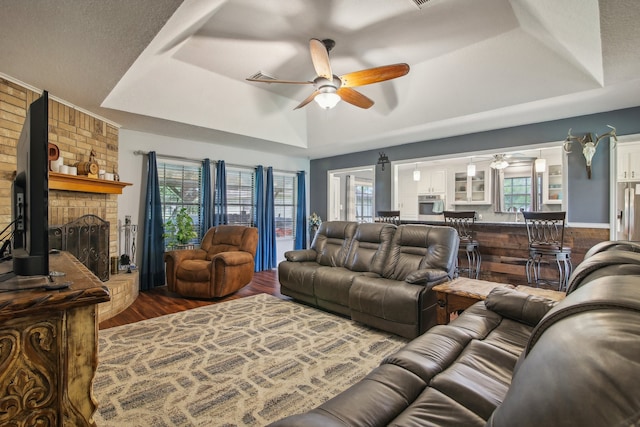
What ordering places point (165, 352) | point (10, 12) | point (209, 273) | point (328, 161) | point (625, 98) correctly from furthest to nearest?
point (328, 161), point (209, 273), point (625, 98), point (165, 352), point (10, 12)

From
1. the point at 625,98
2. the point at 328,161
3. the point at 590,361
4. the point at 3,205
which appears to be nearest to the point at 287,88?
the point at 328,161

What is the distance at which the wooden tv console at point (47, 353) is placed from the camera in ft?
2.68

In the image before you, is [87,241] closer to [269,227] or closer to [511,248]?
[269,227]

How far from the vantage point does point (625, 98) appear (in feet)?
11.5

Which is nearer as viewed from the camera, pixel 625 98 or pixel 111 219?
pixel 625 98

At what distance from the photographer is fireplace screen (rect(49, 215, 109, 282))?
3.48 metres

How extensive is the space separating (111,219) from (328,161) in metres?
4.47

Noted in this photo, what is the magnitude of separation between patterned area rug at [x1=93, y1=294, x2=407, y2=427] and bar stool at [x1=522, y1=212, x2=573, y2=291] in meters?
2.35

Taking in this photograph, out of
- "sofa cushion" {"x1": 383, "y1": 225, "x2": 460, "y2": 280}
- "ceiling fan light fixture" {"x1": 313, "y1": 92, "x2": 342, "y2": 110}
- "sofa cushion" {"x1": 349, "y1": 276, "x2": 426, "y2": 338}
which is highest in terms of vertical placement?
"ceiling fan light fixture" {"x1": 313, "y1": 92, "x2": 342, "y2": 110}

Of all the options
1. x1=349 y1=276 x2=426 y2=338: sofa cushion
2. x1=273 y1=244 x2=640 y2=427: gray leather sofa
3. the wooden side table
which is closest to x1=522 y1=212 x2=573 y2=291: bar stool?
the wooden side table

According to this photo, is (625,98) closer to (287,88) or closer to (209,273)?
(287,88)

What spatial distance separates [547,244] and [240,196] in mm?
5031

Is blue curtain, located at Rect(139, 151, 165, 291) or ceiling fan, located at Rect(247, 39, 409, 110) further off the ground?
ceiling fan, located at Rect(247, 39, 409, 110)

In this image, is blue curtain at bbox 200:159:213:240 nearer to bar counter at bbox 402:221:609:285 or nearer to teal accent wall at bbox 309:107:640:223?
teal accent wall at bbox 309:107:640:223
